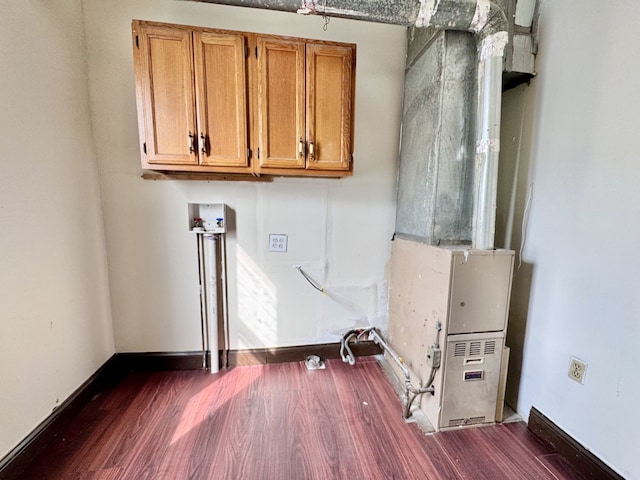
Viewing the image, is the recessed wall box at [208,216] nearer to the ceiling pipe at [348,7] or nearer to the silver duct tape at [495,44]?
the ceiling pipe at [348,7]

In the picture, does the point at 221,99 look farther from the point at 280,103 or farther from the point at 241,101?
the point at 280,103

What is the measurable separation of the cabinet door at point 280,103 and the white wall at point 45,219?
1.09 metres

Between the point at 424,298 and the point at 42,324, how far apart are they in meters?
2.06

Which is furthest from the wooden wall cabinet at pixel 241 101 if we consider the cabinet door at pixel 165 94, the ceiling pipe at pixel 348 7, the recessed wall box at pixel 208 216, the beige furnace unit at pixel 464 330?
the beige furnace unit at pixel 464 330

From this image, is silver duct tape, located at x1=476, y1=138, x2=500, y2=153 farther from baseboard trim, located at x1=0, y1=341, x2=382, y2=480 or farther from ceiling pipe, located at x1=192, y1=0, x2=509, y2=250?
baseboard trim, located at x1=0, y1=341, x2=382, y2=480

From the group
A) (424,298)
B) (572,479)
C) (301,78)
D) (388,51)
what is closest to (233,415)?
(424,298)

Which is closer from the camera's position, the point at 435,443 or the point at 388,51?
the point at 435,443

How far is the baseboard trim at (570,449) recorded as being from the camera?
116 cm

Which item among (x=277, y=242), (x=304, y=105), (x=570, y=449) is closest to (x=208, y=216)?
(x=277, y=242)

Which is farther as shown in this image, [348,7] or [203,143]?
[203,143]

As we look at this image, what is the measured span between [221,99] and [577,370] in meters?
2.35

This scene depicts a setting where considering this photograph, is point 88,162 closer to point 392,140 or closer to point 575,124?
point 392,140

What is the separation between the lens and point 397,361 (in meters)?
1.80

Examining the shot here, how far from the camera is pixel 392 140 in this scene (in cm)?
206
